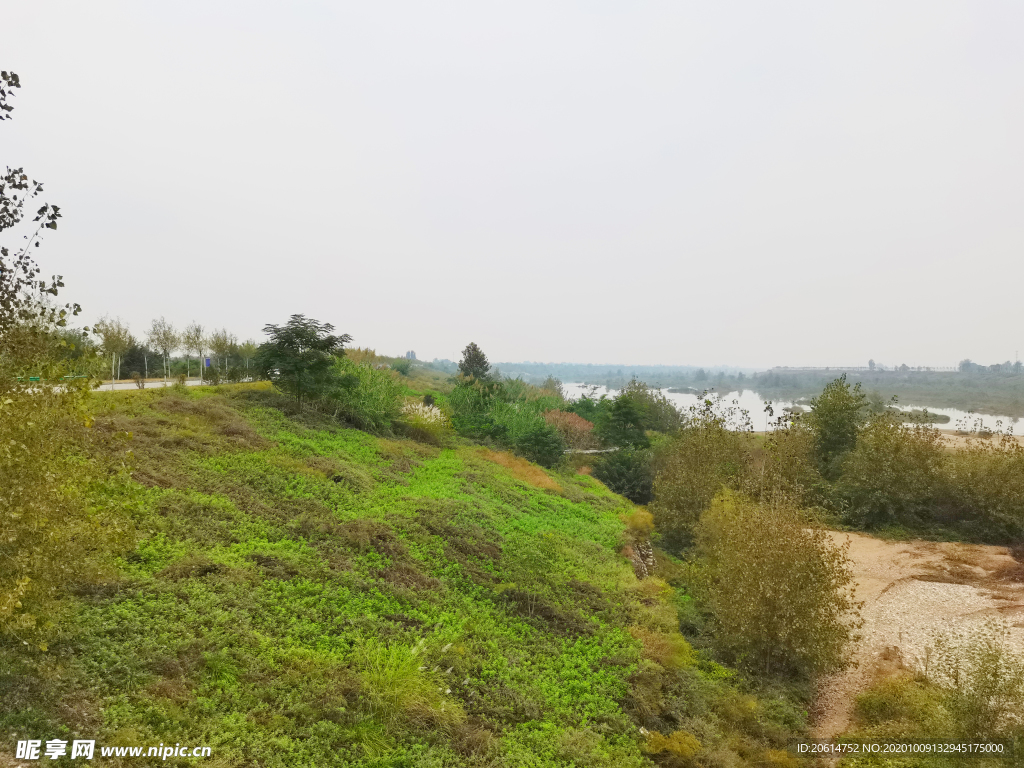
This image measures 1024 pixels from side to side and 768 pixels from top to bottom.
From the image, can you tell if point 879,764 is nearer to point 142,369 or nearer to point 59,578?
point 59,578

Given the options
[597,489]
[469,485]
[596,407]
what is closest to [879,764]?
[469,485]

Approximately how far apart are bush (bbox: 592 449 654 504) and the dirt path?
370 inches

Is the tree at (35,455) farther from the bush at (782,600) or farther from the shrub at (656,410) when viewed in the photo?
the shrub at (656,410)

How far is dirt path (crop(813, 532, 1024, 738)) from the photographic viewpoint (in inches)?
408

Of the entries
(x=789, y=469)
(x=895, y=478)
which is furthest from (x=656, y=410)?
Answer: (x=789, y=469)

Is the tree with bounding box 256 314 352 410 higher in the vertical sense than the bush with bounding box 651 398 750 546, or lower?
higher

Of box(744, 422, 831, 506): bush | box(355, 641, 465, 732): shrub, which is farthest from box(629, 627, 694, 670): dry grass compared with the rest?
box(355, 641, 465, 732): shrub

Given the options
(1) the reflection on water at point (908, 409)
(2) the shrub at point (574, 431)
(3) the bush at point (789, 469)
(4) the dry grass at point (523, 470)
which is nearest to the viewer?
(3) the bush at point (789, 469)

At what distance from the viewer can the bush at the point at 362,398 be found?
22.9 m

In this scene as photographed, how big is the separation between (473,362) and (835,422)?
3086cm

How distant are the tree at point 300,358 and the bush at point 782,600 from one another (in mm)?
16806

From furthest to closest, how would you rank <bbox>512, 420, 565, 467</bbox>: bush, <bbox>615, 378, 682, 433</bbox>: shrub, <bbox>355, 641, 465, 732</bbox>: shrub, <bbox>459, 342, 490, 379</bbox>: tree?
1. <bbox>459, 342, 490, 379</bbox>: tree
2. <bbox>615, 378, 682, 433</bbox>: shrub
3. <bbox>512, 420, 565, 467</bbox>: bush
4. <bbox>355, 641, 465, 732</bbox>: shrub

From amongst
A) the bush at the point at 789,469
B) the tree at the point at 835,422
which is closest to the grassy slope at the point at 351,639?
the bush at the point at 789,469

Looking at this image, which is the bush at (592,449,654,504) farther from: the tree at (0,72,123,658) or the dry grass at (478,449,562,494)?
the tree at (0,72,123,658)
